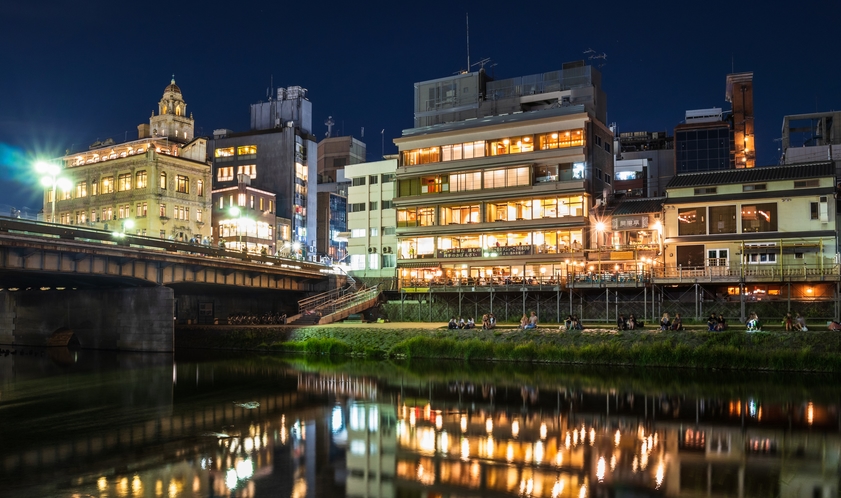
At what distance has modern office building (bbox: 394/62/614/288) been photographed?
76.4 metres

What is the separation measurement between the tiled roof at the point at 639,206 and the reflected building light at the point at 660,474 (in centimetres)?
5334

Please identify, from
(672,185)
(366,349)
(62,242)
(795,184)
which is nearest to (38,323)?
(62,242)

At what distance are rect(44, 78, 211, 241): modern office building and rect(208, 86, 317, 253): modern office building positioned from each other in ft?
58.1

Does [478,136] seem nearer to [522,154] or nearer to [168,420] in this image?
[522,154]

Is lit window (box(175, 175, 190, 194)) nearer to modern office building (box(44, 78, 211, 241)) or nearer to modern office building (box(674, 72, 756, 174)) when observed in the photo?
modern office building (box(44, 78, 211, 241))

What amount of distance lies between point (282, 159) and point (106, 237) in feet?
238

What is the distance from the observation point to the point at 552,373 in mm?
44844

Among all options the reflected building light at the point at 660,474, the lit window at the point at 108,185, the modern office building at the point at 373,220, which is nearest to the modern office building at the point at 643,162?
the modern office building at the point at 373,220

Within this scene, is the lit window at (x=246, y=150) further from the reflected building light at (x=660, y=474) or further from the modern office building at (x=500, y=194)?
the reflected building light at (x=660, y=474)

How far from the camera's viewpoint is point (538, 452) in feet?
74.5

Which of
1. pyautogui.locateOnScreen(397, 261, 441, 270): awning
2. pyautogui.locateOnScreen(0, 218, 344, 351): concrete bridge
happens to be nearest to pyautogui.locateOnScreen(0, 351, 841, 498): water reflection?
pyautogui.locateOnScreen(0, 218, 344, 351): concrete bridge

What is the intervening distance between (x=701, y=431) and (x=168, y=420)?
69.4 feet

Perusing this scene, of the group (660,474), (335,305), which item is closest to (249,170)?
(335,305)

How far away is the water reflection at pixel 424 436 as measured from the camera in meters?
19.2
